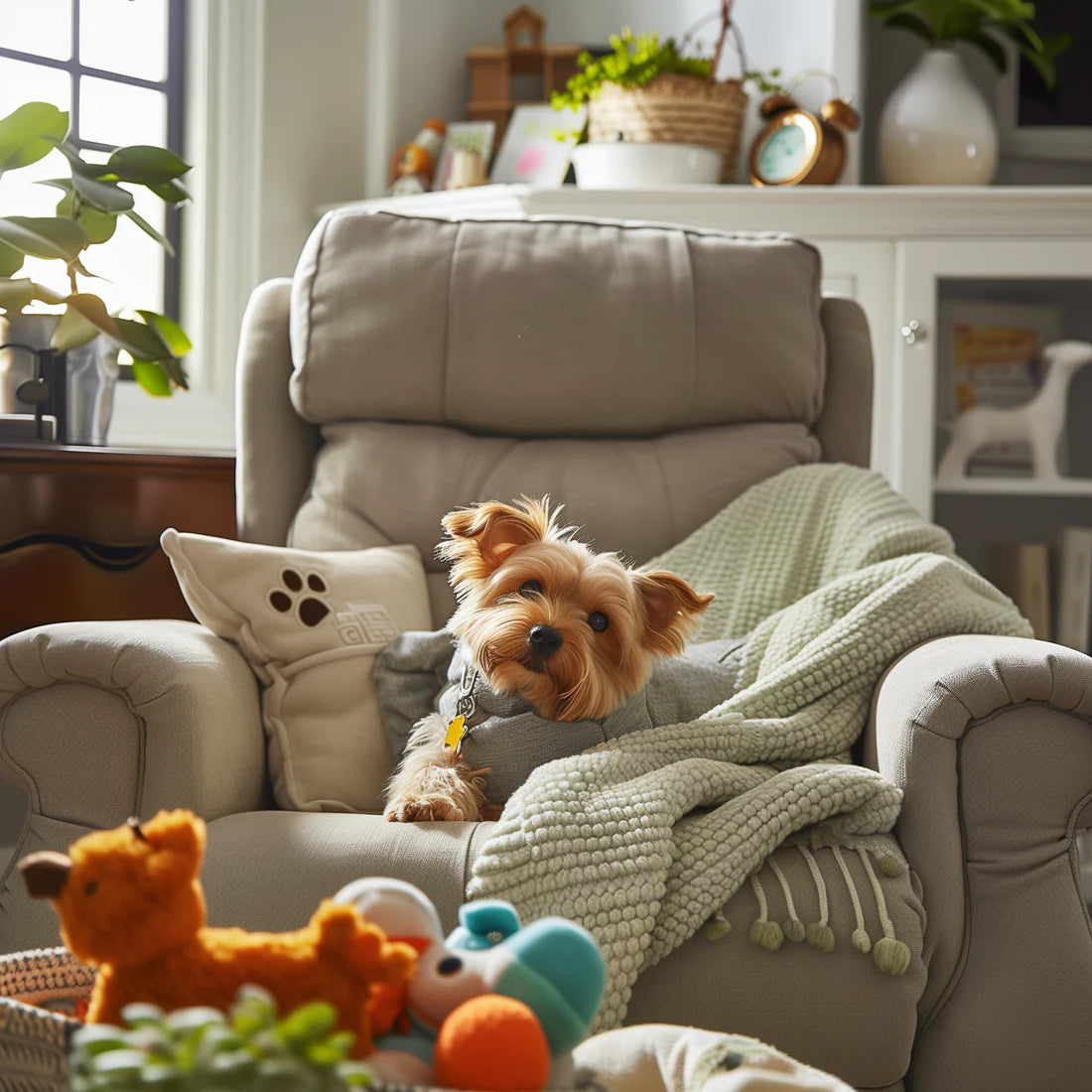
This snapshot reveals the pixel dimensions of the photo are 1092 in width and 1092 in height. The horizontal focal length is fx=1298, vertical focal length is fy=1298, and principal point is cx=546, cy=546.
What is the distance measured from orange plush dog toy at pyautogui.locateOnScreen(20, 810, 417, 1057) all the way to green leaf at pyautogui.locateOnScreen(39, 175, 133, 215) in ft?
4.14

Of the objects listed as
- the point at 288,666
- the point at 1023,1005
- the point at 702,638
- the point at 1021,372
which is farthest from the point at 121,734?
the point at 1021,372

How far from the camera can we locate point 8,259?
1818mm

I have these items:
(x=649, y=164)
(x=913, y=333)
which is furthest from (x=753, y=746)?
(x=649, y=164)

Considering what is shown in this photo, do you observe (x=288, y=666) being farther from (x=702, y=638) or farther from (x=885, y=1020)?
(x=885, y=1020)

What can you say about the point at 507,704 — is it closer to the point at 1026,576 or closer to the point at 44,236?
the point at 44,236

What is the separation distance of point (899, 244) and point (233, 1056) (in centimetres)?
239

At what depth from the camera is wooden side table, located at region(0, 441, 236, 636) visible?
1.84 meters

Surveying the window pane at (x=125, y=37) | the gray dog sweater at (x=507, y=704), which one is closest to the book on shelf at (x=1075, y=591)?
the gray dog sweater at (x=507, y=704)

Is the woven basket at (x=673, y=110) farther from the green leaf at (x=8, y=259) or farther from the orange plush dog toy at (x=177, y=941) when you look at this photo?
the orange plush dog toy at (x=177, y=941)

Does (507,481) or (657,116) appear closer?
(507,481)

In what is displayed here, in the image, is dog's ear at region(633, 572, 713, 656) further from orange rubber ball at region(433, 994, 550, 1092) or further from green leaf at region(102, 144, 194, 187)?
green leaf at region(102, 144, 194, 187)

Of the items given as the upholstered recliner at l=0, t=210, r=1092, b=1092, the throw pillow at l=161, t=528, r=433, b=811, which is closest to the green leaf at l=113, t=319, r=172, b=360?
the upholstered recliner at l=0, t=210, r=1092, b=1092

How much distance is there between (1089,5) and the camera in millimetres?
2852

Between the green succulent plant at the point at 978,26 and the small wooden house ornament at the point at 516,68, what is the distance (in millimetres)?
730
